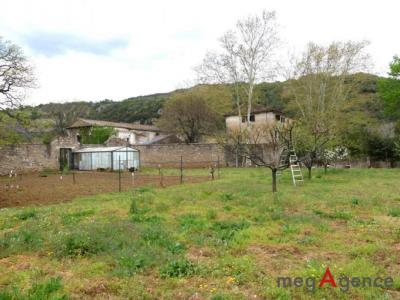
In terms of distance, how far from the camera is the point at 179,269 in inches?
157

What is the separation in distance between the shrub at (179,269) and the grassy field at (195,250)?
0.04 ft

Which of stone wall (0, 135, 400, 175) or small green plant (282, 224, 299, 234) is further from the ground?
stone wall (0, 135, 400, 175)

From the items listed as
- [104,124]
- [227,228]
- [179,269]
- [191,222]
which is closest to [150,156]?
[104,124]

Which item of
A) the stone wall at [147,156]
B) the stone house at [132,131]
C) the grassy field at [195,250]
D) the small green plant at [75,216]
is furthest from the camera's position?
the stone house at [132,131]

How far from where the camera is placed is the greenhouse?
2603cm

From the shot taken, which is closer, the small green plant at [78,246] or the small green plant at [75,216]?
the small green plant at [78,246]

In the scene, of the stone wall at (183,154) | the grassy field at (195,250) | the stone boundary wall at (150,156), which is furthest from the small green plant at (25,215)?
the stone wall at (183,154)

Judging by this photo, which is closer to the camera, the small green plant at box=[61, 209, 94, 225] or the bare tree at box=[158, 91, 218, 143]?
the small green plant at box=[61, 209, 94, 225]

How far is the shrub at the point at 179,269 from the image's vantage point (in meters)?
3.91

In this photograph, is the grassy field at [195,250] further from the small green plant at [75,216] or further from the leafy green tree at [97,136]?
the leafy green tree at [97,136]

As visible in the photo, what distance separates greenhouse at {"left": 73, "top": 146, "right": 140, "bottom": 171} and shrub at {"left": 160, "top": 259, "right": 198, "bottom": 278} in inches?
858

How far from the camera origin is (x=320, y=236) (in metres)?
5.40

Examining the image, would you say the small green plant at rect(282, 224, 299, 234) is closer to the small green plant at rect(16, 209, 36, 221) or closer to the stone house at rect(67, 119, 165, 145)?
the small green plant at rect(16, 209, 36, 221)

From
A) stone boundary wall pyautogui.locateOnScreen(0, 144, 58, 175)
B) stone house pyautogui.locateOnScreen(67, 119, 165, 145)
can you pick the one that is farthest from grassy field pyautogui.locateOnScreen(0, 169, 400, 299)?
stone house pyautogui.locateOnScreen(67, 119, 165, 145)
